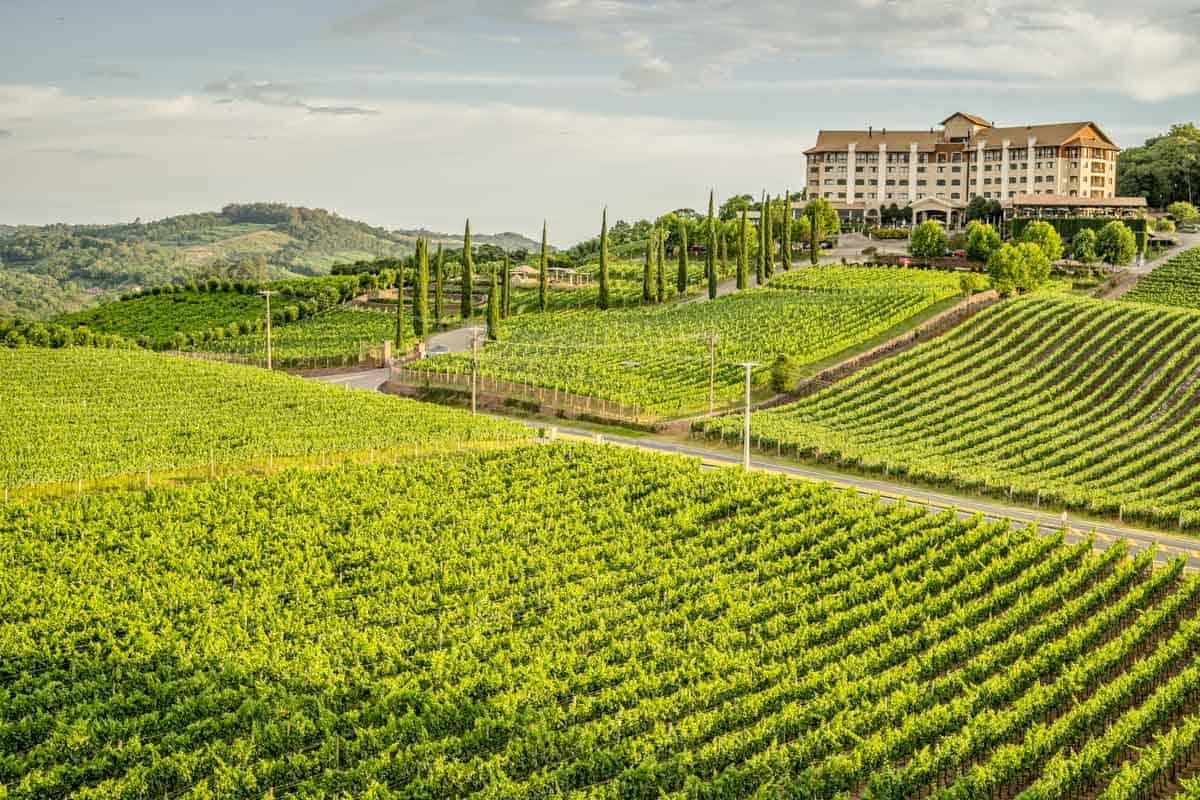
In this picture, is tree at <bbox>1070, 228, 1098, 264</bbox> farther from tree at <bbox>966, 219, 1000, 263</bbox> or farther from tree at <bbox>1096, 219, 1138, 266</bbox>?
tree at <bbox>966, 219, 1000, 263</bbox>

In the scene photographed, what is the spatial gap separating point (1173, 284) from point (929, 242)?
2665cm

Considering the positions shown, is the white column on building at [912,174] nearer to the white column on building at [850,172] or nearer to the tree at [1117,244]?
the white column on building at [850,172]

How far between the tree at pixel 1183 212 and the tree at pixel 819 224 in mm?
40658

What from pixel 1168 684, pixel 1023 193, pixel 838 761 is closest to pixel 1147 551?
pixel 1168 684

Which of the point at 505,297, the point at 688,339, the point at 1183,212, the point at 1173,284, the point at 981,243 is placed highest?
the point at 1183,212

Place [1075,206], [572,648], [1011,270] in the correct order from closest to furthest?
[572,648] → [1011,270] → [1075,206]

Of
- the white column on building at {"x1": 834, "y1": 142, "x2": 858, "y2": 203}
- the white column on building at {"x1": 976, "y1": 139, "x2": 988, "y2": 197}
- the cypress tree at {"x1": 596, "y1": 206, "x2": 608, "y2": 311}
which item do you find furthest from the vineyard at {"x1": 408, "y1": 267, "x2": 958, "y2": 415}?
the white column on building at {"x1": 834, "y1": 142, "x2": 858, "y2": 203}

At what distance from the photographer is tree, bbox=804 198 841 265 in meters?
139

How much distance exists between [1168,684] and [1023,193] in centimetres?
14233

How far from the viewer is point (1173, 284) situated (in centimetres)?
11675

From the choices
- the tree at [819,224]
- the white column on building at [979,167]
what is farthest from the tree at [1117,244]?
the white column on building at [979,167]

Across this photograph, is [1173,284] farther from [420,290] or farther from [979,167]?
[420,290]

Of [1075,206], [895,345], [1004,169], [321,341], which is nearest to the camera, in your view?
[895,345]

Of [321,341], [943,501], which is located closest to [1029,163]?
[321,341]
